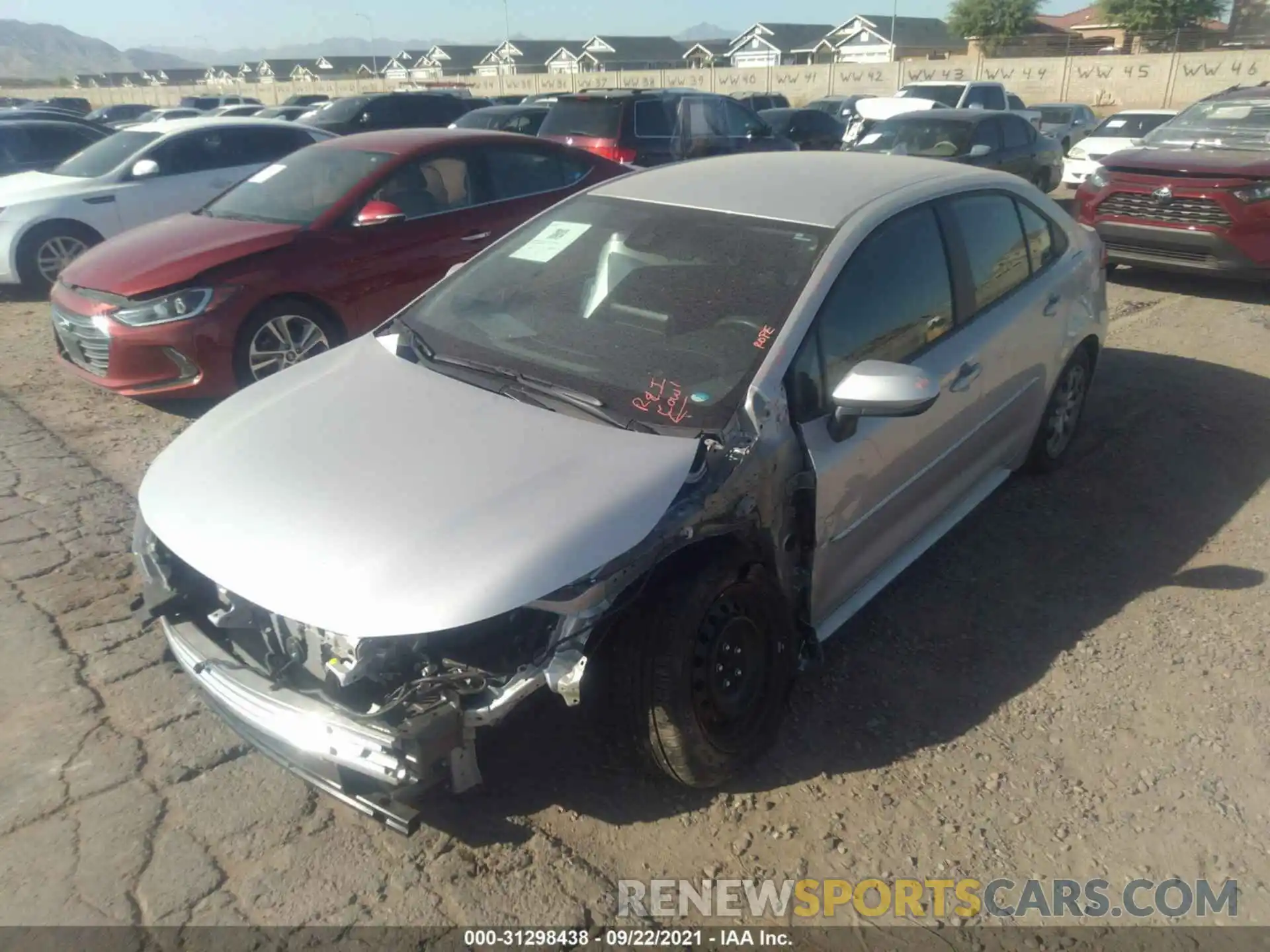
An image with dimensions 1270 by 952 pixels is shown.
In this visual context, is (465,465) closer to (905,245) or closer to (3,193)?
(905,245)

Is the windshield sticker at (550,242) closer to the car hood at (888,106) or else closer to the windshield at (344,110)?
the windshield at (344,110)

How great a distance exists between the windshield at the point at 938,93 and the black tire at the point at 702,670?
60.1 ft

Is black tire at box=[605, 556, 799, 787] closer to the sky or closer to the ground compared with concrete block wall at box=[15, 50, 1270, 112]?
closer to the sky

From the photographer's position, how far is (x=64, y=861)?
8.57 ft

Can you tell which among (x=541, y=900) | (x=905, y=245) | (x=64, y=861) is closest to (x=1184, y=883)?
(x=541, y=900)

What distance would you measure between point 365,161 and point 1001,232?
4250 mm

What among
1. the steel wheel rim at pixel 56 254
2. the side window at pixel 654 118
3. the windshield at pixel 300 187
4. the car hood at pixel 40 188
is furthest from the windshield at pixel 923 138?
the steel wheel rim at pixel 56 254

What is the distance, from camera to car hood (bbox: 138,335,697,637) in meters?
2.28

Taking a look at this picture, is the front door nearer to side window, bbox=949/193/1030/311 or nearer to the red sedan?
side window, bbox=949/193/1030/311

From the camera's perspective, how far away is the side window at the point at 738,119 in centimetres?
1205

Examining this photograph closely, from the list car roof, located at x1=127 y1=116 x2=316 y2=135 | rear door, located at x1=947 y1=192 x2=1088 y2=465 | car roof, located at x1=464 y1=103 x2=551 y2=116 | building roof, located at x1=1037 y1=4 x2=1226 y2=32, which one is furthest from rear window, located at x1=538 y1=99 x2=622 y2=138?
building roof, located at x1=1037 y1=4 x2=1226 y2=32

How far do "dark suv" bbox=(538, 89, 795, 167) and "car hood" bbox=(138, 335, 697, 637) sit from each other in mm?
8128

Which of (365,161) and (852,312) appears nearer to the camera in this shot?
(852,312)

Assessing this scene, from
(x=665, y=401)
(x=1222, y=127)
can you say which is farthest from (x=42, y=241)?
(x=1222, y=127)
